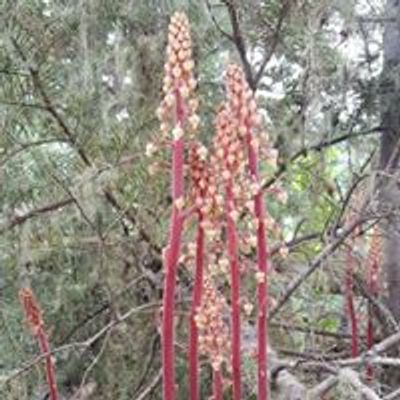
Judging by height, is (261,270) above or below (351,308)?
above

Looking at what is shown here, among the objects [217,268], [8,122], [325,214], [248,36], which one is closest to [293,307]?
[325,214]

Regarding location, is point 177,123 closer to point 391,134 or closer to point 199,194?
point 199,194

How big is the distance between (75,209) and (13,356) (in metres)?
0.45

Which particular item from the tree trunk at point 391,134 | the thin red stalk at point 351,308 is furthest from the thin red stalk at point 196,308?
→ the tree trunk at point 391,134

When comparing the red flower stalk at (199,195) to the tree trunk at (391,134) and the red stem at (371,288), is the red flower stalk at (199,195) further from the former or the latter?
the tree trunk at (391,134)

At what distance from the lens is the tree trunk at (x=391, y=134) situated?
2.64 metres

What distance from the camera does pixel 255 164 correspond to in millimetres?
1218

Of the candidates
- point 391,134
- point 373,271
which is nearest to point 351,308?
point 373,271

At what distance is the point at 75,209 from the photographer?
257 centimetres

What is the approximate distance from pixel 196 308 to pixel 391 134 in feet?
5.41

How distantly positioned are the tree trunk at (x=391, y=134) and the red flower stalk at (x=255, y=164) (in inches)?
52.2

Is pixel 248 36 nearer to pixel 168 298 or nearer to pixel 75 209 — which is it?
pixel 75 209

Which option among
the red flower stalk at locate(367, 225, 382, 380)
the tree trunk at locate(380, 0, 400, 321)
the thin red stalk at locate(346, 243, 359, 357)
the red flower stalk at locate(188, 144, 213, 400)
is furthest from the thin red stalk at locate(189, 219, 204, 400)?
the tree trunk at locate(380, 0, 400, 321)

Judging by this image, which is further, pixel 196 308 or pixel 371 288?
pixel 371 288
